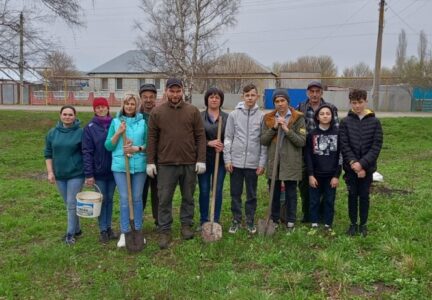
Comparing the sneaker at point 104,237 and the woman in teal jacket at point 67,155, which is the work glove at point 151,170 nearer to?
the woman in teal jacket at point 67,155

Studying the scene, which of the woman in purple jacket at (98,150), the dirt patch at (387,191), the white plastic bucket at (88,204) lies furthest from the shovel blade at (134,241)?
the dirt patch at (387,191)

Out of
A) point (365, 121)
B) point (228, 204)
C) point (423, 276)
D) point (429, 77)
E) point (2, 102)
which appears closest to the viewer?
point (423, 276)

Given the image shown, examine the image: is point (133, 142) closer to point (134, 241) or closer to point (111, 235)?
point (134, 241)

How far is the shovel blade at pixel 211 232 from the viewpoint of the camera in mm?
5391

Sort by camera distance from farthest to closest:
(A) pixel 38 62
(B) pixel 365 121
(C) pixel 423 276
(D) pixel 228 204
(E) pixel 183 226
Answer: (A) pixel 38 62 < (D) pixel 228 204 < (E) pixel 183 226 < (B) pixel 365 121 < (C) pixel 423 276

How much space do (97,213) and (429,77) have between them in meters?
35.7

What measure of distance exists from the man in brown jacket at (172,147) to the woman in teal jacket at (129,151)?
0.49ft

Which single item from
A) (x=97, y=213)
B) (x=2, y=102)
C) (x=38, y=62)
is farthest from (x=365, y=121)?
(x=2, y=102)

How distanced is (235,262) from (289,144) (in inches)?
61.4

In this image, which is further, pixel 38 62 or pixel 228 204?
pixel 38 62

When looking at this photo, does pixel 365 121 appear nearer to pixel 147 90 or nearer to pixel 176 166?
pixel 176 166

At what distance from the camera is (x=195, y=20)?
2989cm

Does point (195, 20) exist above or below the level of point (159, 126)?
above

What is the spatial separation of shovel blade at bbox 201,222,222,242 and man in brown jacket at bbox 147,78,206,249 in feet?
0.66
